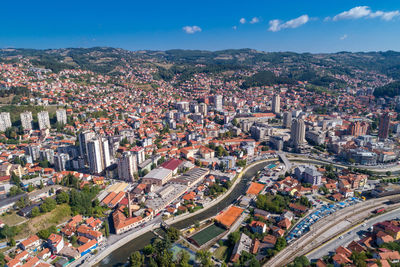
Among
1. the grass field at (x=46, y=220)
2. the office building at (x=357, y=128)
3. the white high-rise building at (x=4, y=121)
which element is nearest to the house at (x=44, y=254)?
the grass field at (x=46, y=220)

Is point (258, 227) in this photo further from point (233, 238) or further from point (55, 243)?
point (55, 243)

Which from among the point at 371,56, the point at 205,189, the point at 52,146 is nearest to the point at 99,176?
the point at 52,146

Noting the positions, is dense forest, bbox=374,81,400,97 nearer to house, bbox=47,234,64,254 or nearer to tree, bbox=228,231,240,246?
tree, bbox=228,231,240,246

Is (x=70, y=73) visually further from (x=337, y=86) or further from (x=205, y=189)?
(x=337, y=86)

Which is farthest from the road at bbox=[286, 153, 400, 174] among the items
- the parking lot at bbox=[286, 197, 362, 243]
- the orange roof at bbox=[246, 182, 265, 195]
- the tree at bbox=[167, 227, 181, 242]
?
the tree at bbox=[167, 227, 181, 242]

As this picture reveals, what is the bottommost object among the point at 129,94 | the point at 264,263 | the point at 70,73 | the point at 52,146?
the point at 264,263

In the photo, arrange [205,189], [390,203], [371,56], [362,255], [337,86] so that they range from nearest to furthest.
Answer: [362,255] < [390,203] < [205,189] < [337,86] < [371,56]

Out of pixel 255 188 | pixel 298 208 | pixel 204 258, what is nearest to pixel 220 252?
pixel 204 258

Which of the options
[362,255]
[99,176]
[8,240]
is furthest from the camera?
[99,176]
